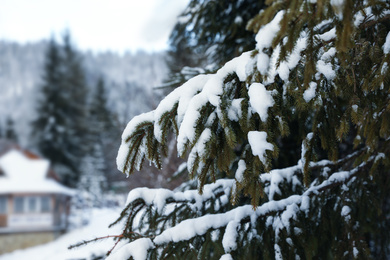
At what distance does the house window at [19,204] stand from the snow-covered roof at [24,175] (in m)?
0.97

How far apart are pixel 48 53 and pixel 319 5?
119 feet

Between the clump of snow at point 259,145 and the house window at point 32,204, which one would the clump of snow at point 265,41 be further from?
the house window at point 32,204

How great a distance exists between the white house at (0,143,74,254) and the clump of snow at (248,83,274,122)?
2338 cm

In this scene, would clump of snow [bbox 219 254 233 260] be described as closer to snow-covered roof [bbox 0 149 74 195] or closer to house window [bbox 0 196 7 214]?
snow-covered roof [bbox 0 149 74 195]

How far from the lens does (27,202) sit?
76.2 feet

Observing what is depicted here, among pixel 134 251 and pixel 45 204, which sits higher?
pixel 45 204

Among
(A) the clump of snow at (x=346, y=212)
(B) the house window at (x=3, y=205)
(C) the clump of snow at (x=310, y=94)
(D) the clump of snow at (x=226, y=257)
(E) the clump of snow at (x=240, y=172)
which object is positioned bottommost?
(D) the clump of snow at (x=226, y=257)

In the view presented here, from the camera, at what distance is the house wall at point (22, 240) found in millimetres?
21359

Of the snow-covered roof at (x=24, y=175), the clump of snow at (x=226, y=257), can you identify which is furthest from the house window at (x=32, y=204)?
the clump of snow at (x=226, y=257)

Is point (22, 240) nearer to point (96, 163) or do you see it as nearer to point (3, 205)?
point (3, 205)

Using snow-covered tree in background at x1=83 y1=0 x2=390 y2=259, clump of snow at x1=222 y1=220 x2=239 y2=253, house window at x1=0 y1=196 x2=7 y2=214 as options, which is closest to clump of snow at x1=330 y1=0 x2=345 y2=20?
snow-covered tree in background at x1=83 y1=0 x2=390 y2=259

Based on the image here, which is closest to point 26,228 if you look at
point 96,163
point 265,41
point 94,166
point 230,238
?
point 94,166

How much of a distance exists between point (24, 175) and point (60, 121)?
9577mm

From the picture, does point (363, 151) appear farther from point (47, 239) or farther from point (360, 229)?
point (47, 239)
